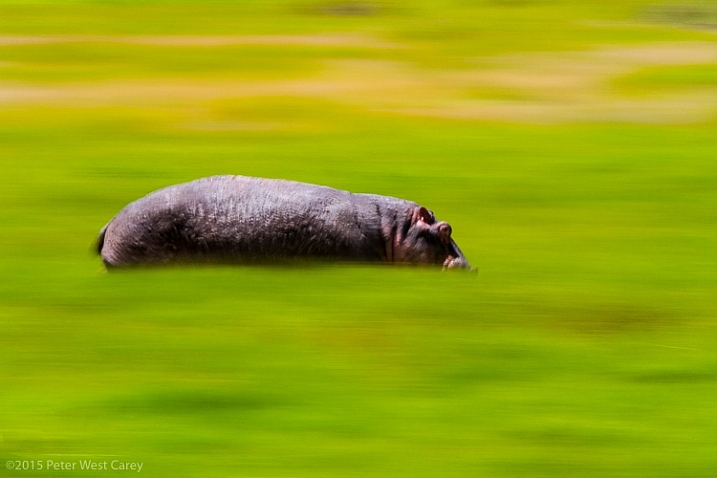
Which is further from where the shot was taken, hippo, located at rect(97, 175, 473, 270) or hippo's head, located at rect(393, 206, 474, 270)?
hippo's head, located at rect(393, 206, 474, 270)

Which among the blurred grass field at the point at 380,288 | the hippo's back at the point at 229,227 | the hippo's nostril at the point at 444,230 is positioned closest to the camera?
the blurred grass field at the point at 380,288

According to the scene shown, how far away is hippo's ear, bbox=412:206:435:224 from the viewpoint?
8453 millimetres

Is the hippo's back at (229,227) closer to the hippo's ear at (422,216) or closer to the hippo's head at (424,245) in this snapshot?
the hippo's head at (424,245)

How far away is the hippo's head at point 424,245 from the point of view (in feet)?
27.5

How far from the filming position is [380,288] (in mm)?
7875

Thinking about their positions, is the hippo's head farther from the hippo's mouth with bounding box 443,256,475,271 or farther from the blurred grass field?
the blurred grass field

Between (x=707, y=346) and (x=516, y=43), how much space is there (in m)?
Answer: 14.5

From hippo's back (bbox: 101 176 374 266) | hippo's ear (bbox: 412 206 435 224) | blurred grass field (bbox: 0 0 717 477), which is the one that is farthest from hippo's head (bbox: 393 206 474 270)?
hippo's back (bbox: 101 176 374 266)

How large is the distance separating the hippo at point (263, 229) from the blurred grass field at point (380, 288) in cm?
15

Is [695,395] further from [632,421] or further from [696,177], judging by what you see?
[696,177]

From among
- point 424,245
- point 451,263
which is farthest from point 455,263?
point 424,245

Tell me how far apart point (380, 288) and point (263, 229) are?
0.90 metres

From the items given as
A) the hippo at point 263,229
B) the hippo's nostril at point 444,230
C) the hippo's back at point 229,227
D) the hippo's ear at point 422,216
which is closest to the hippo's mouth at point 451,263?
the hippo at point 263,229

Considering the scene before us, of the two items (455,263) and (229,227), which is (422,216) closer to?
(455,263)
